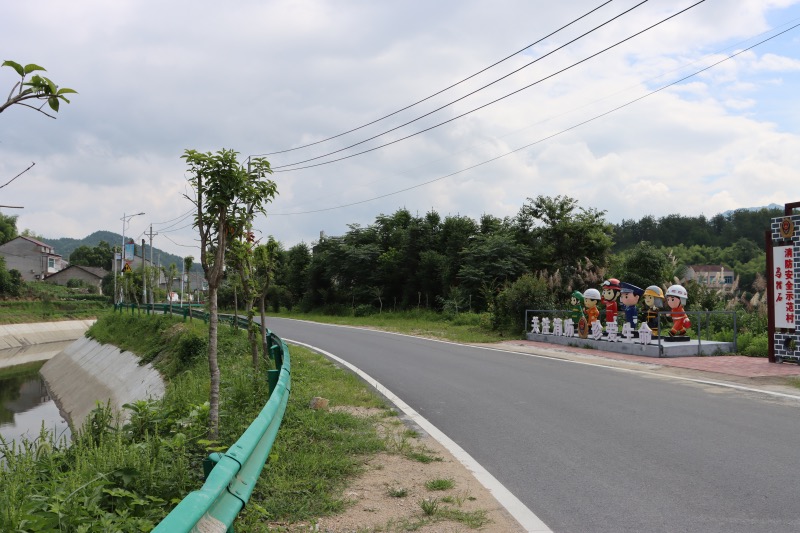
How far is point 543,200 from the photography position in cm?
3219

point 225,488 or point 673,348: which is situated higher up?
point 225,488

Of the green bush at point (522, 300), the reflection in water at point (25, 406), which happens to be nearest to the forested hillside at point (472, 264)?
the green bush at point (522, 300)

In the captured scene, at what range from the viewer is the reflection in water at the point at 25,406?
18875 mm

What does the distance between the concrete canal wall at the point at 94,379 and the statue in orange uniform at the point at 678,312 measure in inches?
576

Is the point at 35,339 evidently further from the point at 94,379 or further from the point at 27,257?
the point at 27,257

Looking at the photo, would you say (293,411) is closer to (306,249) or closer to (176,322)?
(176,322)

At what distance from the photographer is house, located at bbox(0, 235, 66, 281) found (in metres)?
86.8

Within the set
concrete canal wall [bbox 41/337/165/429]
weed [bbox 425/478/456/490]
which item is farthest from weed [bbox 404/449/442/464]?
concrete canal wall [bbox 41/337/165/429]

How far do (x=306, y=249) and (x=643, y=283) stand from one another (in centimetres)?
3459

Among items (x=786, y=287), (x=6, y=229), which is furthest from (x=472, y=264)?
(x=6, y=229)

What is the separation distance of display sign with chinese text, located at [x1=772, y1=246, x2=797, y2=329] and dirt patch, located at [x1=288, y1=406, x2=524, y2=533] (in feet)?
35.6

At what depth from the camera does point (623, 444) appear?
256 inches

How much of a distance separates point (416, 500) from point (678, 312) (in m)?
13.5

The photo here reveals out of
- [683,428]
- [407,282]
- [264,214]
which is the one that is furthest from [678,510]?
[407,282]
